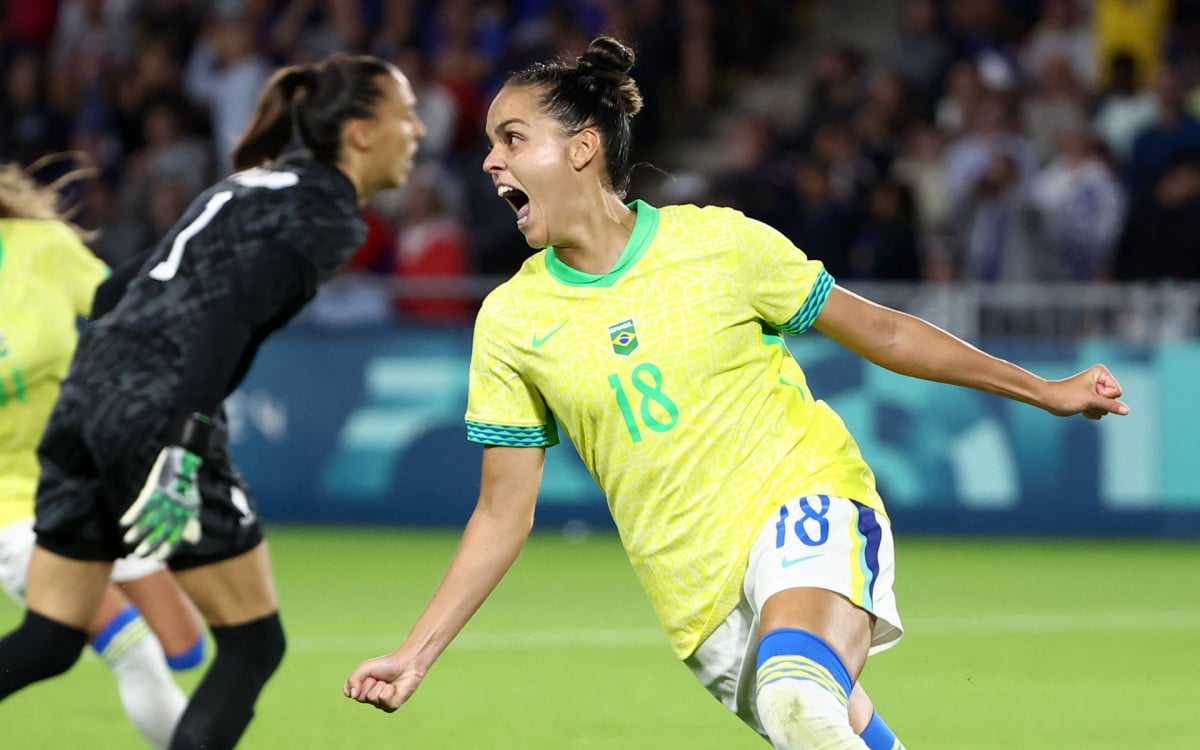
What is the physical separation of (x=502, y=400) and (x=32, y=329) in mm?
2185

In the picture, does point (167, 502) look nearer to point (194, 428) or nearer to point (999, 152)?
point (194, 428)

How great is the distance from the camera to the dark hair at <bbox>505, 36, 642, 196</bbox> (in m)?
4.48

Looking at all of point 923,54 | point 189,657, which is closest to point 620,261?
point 189,657

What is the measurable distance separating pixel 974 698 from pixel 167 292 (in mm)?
3774

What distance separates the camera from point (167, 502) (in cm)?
476

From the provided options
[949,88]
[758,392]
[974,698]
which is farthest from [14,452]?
[949,88]

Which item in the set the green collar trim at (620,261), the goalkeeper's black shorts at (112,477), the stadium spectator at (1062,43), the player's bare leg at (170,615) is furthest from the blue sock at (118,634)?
the stadium spectator at (1062,43)

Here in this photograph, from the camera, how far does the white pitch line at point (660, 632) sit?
889 centimetres

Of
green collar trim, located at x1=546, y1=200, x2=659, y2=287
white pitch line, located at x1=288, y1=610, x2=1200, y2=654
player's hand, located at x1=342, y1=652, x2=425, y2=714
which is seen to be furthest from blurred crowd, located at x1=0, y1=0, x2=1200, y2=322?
player's hand, located at x1=342, y1=652, x2=425, y2=714

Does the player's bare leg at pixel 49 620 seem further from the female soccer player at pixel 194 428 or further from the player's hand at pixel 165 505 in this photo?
the player's hand at pixel 165 505

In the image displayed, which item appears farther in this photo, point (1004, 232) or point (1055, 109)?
point (1055, 109)

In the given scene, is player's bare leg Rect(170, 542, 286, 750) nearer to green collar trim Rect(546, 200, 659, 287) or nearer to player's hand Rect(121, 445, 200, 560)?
player's hand Rect(121, 445, 200, 560)

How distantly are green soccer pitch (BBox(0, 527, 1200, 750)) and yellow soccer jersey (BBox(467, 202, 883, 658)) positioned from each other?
233 centimetres

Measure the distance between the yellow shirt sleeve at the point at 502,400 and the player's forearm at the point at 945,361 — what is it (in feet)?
2.57
